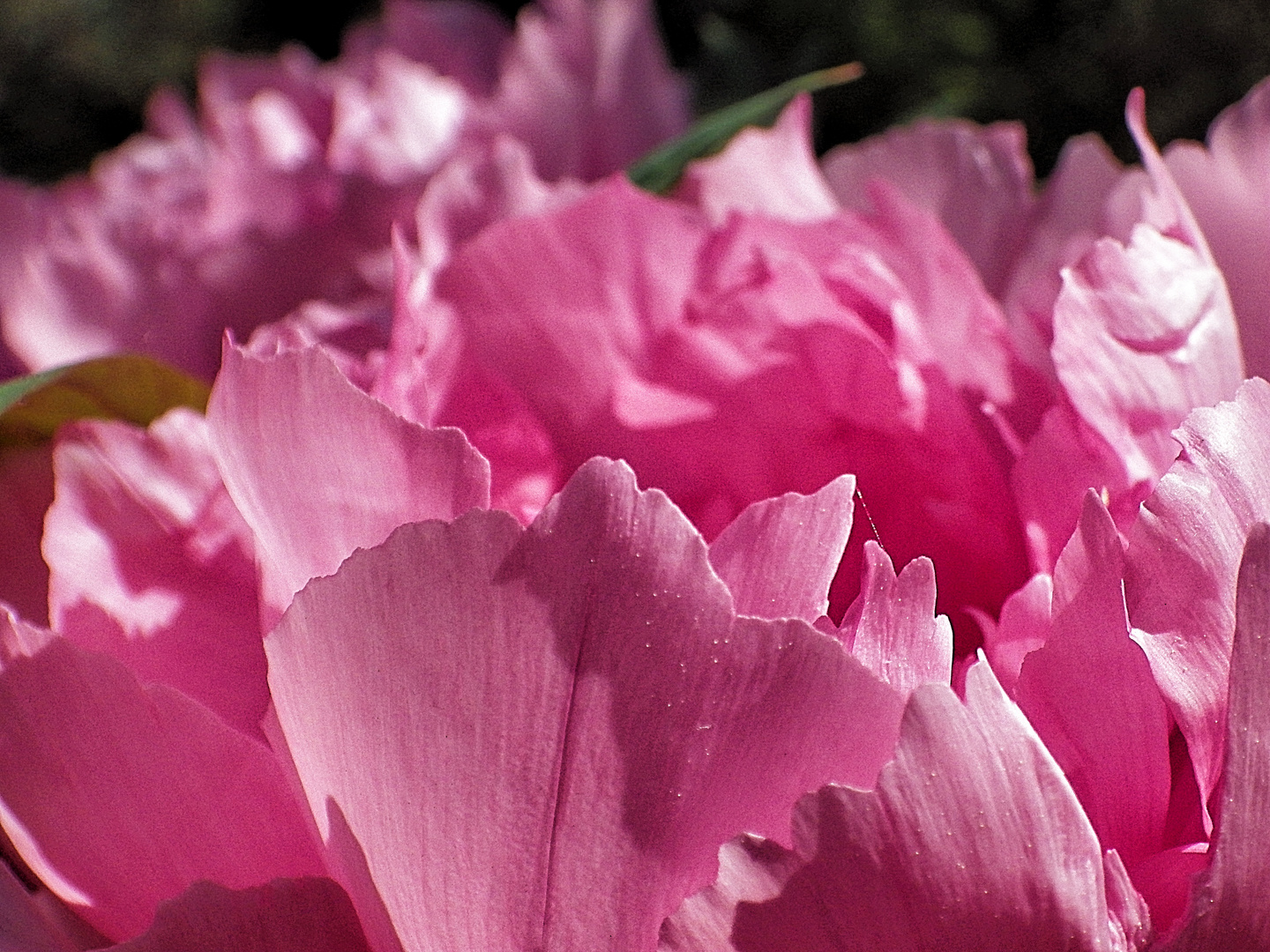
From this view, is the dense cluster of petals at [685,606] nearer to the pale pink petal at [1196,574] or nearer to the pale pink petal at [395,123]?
the pale pink petal at [1196,574]

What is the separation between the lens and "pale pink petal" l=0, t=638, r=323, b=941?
167 millimetres

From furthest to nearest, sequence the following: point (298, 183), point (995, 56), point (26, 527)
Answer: point (995, 56) → point (298, 183) → point (26, 527)

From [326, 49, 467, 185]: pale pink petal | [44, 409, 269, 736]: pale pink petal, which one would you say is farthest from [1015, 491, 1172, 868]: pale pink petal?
[326, 49, 467, 185]: pale pink petal

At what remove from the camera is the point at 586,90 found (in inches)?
16.8

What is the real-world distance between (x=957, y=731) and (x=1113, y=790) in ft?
0.11

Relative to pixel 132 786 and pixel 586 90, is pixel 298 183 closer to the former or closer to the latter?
pixel 586 90

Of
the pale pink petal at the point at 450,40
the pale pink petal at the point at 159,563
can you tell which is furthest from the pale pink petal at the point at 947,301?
the pale pink petal at the point at 450,40

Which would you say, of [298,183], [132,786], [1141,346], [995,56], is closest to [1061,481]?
[1141,346]

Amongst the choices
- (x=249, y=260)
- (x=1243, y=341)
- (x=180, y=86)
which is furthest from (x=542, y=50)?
(x=180, y=86)

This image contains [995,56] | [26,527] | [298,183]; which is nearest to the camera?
[26,527]

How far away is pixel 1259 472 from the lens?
0.16 metres

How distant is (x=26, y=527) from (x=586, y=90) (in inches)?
9.3

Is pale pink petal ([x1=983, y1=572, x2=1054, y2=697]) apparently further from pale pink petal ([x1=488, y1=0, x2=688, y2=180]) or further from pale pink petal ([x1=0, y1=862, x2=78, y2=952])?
pale pink petal ([x1=488, y1=0, x2=688, y2=180])

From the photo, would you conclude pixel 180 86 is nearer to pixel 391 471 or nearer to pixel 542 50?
pixel 542 50
